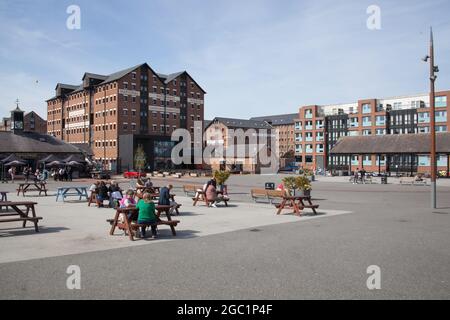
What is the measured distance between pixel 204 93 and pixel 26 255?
3404 inches

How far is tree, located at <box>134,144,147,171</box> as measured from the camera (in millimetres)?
70725

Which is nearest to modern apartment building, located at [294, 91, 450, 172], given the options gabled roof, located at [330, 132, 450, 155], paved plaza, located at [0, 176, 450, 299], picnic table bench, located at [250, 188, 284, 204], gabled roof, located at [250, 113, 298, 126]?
gabled roof, located at [330, 132, 450, 155]

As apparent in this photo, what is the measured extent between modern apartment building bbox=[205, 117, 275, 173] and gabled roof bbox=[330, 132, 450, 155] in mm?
23466

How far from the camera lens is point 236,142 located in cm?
11119

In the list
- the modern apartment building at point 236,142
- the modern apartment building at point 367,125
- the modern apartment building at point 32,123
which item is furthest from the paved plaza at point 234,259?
the modern apartment building at point 32,123

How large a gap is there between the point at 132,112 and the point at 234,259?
74190 mm

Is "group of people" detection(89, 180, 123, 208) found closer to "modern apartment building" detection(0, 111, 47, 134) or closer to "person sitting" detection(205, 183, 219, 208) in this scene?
"person sitting" detection(205, 183, 219, 208)

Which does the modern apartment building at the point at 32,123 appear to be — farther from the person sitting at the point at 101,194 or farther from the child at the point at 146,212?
the child at the point at 146,212

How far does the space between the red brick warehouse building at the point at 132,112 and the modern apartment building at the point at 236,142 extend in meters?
9.91

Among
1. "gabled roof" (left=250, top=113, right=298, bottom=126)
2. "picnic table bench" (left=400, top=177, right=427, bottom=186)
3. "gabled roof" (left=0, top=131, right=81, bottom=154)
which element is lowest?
"picnic table bench" (left=400, top=177, right=427, bottom=186)

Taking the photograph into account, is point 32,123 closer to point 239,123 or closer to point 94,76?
point 94,76

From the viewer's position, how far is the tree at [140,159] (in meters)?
70.7
